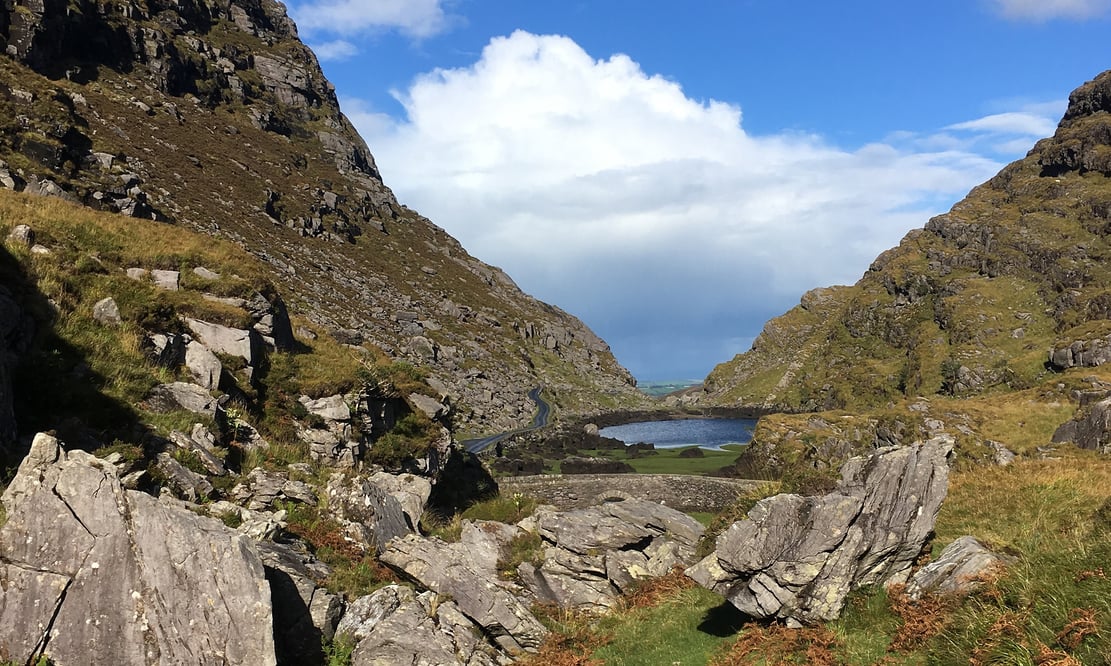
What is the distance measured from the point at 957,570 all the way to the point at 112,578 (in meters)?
13.3

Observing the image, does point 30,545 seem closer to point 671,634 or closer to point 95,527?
point 95,527

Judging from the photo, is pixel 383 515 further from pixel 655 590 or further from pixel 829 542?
pixel 829 542

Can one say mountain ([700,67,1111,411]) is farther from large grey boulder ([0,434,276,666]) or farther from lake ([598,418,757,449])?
large grey boulder ([0,434,276,666])

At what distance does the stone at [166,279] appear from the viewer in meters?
17.2

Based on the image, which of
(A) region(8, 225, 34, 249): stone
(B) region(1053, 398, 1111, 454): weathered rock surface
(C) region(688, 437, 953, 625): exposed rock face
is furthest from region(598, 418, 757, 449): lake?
(A) region(8, 225, 34, 249): stone

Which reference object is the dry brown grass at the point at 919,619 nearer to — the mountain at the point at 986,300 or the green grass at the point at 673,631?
the green grass at the point at 673,631

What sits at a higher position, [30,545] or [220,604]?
[30,545]

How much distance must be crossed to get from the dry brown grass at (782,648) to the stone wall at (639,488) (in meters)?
28.9

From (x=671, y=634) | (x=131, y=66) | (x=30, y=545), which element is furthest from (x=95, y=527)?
(x=131, y=66)

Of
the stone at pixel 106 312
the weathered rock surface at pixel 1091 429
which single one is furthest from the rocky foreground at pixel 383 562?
the weathered rock surface at pixel 1091 429

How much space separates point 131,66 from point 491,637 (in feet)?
473

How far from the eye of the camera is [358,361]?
21.4m

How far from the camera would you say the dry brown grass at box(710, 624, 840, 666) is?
920cm

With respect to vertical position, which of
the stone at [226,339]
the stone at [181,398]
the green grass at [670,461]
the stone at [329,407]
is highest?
the stone at [226,339]
